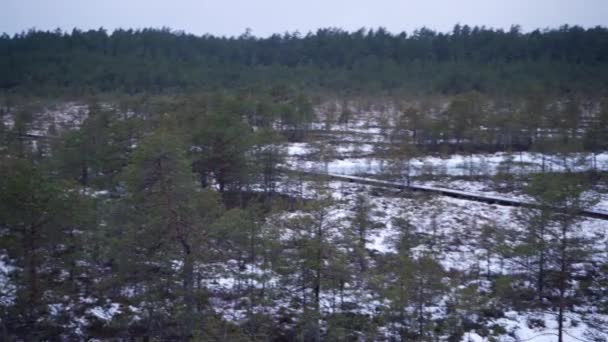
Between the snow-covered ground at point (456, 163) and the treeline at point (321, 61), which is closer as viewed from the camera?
the snow-covered ground at point (456, 163)

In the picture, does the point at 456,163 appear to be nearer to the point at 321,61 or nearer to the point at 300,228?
the point at 300,228

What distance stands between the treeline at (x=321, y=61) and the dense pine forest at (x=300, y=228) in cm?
2036

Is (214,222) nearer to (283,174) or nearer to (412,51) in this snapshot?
(283,174)

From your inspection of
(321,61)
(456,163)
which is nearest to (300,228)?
(456,163)

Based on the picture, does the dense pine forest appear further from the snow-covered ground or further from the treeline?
the treeline

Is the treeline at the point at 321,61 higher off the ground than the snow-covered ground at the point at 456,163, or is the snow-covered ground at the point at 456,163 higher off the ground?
the treeline at the point at 321,61

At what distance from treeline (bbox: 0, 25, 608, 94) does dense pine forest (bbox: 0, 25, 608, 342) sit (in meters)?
20.4

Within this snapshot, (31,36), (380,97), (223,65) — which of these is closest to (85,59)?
(223,65)

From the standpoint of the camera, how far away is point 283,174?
2638cm

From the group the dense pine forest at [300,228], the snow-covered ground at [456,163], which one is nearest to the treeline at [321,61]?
the snow-covered ground at [456,163]

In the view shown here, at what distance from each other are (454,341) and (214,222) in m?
7.05

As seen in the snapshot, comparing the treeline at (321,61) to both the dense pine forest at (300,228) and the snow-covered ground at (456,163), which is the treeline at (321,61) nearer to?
the snow-covered ground at (456,163)

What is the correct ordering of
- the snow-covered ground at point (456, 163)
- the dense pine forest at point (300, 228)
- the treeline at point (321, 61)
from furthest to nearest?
the treeline at point (321, 61)
the snow-covered ground at point (456, 163)
the dense pine forest at point (300, 228)

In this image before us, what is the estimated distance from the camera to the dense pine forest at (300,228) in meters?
13.2
